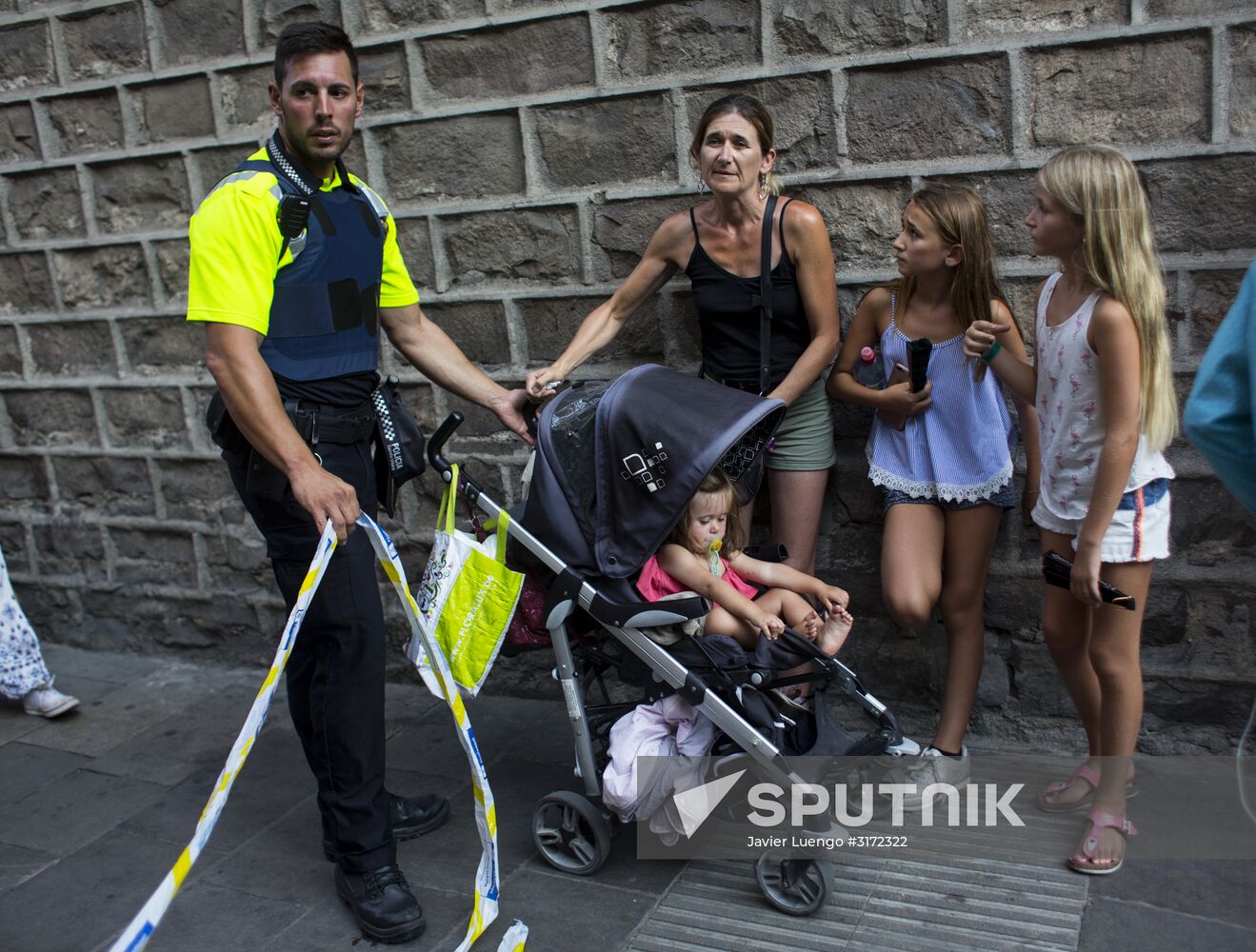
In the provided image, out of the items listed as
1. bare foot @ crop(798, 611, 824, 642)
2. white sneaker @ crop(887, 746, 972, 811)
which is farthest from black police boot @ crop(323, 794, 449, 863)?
white sneaker @ crop(887, 746, 972, 811)

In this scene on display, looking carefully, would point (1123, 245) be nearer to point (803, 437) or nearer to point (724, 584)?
point (803, 437)

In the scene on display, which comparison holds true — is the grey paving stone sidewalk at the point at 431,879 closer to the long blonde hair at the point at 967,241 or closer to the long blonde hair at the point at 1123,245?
the long blonde hair at the point at 1123,245

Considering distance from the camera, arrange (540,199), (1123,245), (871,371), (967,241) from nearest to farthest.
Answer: (1123,245)
(967,241)
(871,371)
(540,199)

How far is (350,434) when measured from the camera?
3393mm

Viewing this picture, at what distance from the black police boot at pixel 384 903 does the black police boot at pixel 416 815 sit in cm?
38

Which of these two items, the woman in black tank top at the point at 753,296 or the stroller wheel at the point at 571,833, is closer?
the stroller wheel at the point at 571,833

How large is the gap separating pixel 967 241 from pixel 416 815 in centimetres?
248

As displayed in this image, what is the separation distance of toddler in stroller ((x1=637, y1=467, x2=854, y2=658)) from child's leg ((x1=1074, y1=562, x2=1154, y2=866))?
2.29ft

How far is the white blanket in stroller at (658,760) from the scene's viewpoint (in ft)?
10.8

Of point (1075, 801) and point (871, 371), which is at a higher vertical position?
point (871, 371)

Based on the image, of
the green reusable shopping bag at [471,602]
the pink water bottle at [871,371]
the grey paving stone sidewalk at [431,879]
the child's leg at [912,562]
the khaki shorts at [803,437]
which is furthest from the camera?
the khaki shorts at [803,437]

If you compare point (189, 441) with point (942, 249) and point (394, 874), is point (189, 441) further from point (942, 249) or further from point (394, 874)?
point (942, 249)

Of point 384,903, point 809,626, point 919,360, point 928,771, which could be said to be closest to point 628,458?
point 809,626

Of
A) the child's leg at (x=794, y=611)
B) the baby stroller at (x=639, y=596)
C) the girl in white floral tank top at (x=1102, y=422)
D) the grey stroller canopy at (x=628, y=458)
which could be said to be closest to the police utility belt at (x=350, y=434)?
the baby stroller at (x=639, y=596)
